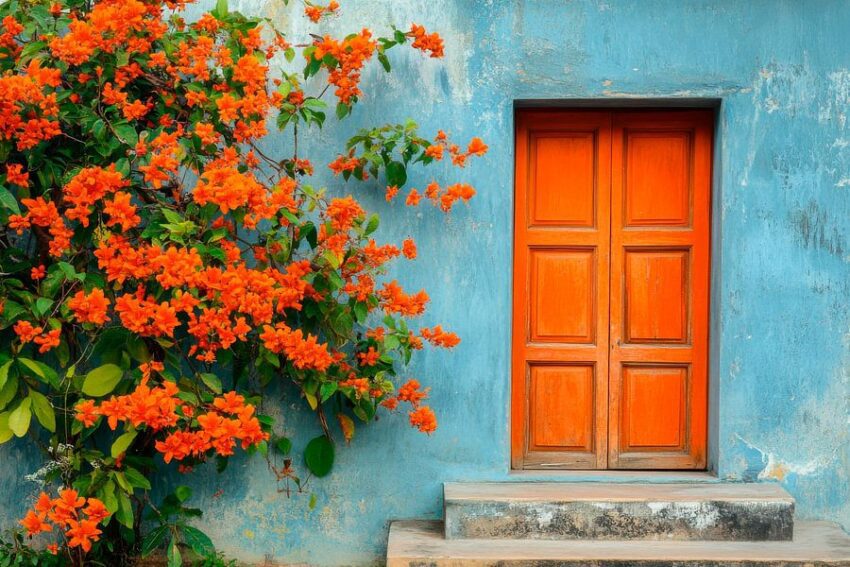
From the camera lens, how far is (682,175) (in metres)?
5.83

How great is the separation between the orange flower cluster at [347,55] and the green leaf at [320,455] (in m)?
1.71

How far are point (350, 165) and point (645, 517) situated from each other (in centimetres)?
222

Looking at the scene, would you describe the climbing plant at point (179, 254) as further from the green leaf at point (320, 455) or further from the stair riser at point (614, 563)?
the stair riser at point (614, 563)

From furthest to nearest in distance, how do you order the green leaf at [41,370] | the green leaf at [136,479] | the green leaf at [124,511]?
the green leaf at [136,479]
the green leaf at [124,511]
the green leaf at [41,370]

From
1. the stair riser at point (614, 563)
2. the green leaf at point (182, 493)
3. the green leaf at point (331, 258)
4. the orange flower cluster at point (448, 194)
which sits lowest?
the stair riser at point (614, 563)

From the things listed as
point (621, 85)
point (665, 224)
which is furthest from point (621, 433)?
point (621, 85)

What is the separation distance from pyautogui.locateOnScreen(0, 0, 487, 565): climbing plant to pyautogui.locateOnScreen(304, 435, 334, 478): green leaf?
11 mm

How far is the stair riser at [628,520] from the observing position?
5258 mm

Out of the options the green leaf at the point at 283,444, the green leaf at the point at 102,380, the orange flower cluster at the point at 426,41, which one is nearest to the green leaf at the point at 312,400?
the green leaf at the point at 283,444

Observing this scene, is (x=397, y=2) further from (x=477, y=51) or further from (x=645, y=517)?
(x=645, y=517)

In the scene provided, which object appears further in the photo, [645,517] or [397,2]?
[397,2]

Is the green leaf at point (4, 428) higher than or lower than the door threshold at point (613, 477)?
higher

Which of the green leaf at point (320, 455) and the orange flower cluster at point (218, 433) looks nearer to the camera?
the orange flower cluster at point (218, 433)

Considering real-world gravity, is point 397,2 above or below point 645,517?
above
